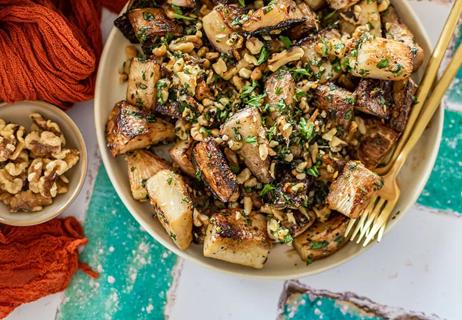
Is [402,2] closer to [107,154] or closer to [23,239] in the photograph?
[107,154]

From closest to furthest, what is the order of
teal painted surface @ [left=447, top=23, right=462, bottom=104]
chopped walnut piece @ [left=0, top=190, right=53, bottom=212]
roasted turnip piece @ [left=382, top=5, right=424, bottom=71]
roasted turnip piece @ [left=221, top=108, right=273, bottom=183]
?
roasted turnip piece @ [left=221, top=108, right=273, bottom=183] < roasted turnip piece @ [left=382, top=5, right=424, bottom=71] < chopped walnut piece @ [left=0, top=190, right=53, bottom=212] < teal painted surface @ [left=447, top=23, right=462, bottom=104]

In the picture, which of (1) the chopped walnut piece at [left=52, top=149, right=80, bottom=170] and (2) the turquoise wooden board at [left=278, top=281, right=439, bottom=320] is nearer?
(1) the chopped walnut piece at [left=52, top=149, right=80, bottom=170]

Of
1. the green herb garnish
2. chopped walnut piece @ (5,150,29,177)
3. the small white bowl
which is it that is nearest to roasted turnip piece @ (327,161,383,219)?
the green herb garnish

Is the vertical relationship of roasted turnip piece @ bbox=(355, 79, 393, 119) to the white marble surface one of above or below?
above

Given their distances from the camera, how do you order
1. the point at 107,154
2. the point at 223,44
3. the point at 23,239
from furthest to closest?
the point at 23,239, the point at 107,154, the point at 223,44

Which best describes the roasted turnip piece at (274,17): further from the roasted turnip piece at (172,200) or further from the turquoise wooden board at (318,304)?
the turquoise wooden board at (318,304)

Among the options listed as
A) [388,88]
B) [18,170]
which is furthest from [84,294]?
[388,88]

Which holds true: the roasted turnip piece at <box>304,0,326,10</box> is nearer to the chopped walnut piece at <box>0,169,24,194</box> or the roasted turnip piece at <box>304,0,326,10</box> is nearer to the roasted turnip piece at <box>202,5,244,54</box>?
the roasted turnip piece at <box>202,5,244,54</box>
